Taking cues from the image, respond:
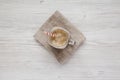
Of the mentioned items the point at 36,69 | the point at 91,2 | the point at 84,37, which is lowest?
the point at 36,69

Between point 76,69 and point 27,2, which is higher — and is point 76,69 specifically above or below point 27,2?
below

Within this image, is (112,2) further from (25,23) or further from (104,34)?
(25,23)

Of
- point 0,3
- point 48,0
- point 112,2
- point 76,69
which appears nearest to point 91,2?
point 112,2
